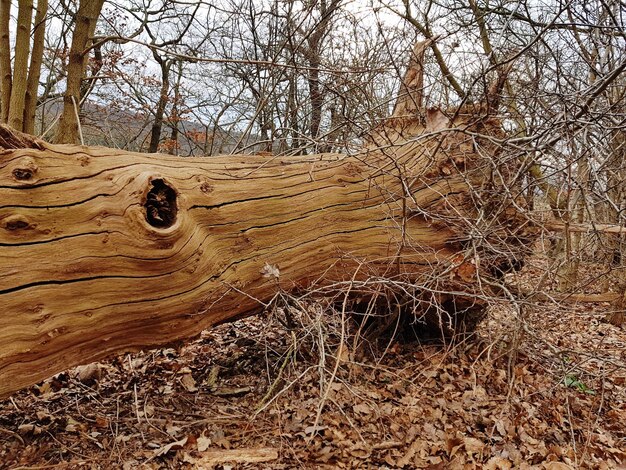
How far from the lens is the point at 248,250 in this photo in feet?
10.6

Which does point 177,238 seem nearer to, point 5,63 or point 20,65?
point 20,65

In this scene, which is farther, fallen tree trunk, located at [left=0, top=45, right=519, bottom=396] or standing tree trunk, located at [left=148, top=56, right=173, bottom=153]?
standing tree trunk, located at [left=148, top=56, right=173, bottom=153]

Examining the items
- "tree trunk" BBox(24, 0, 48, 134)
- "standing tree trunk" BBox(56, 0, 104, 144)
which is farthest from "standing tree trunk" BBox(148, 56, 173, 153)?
"tree trunk" BBox(24, 0, 48, 134)

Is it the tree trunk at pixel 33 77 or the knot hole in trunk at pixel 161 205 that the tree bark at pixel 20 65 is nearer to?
the tree trunk at pixel 33 77

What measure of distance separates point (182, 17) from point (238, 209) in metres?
11.7

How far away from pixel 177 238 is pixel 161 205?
0.80 feet

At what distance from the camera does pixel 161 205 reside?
9.16ft

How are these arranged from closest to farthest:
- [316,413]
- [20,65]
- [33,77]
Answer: [316,413], [20,65], [33,77]

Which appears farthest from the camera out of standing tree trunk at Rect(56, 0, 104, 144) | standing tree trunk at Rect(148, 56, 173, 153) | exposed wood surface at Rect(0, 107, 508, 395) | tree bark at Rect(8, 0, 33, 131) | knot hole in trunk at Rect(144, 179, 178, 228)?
standing tree trunk at Rect(148, 56, 173, 153)

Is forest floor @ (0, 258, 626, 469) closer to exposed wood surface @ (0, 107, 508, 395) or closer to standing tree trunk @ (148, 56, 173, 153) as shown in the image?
exposed wood surface @ (0, 107, 508, 395)

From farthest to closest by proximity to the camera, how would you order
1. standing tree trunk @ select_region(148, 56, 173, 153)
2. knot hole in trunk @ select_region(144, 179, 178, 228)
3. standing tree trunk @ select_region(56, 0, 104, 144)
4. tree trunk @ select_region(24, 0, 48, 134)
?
standing tree trunk @ select_region(148, 56, 173, 153) < standing tree trunk @ select_region(56, 0, 104, 144) < tree trunk @ select_region(24, 0, 48, 134) < knot hole in trunk @ select_region(144, 179, 178, 228)

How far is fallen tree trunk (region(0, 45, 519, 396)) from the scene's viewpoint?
2.35 metres

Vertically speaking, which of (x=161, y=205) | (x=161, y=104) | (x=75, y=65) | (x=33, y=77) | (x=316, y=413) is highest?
(x=161, y=104)

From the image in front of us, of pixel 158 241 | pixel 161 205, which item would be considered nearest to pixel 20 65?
pixel 161 205
